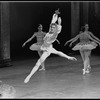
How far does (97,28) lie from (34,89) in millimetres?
10536

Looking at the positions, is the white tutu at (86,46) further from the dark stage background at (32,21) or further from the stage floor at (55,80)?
the dark stage background at (32,21)

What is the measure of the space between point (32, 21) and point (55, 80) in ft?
31.4

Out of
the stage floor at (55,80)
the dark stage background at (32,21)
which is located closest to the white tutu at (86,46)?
the stage floor at (55,80)

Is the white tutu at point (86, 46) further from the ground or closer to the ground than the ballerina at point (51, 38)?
closer to the ground

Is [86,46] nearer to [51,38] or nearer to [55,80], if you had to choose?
[55,80]

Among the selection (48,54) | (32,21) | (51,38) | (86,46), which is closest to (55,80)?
(48,54)

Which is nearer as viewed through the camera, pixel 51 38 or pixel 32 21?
pixel 51 38

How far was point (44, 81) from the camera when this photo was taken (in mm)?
12055

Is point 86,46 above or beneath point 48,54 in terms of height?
beneath

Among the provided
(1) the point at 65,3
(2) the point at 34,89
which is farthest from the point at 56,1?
(2) the point at 34,89

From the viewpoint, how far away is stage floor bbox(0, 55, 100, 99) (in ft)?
33.1

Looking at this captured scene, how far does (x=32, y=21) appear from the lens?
21297 mm

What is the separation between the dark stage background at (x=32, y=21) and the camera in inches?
803

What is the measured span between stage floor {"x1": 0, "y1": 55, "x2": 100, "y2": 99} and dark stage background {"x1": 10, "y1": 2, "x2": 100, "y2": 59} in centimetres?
370
